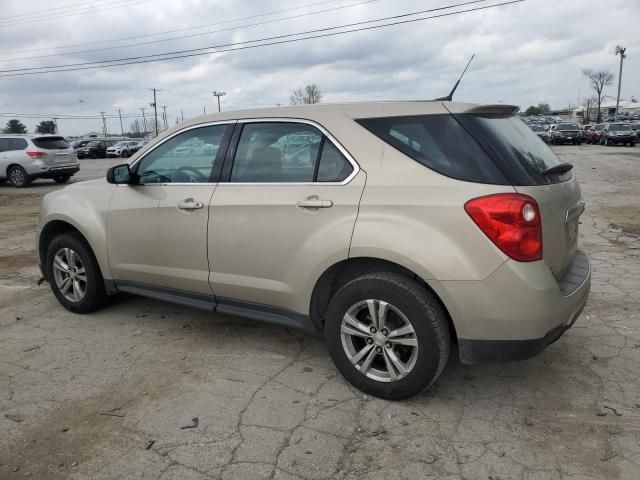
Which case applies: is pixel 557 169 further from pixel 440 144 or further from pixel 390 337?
pixel 390 337

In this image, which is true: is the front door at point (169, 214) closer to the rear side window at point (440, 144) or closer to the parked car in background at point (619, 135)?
the rear side window at point (440, 144)

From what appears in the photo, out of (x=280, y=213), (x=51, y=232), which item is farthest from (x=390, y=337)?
(x=51, y=232)

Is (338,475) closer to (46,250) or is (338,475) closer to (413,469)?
(413,469)

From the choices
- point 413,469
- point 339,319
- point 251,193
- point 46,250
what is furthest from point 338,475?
point 46,250

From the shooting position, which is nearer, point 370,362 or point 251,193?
point 370,362

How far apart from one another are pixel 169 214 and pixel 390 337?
187 centimetres

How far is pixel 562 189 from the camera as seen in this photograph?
3188 millimetres

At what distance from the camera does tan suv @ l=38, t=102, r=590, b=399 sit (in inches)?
113

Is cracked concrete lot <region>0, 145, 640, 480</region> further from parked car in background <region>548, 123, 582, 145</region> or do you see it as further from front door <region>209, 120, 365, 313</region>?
parked car in background <region>548, 123, 582, 145</region>

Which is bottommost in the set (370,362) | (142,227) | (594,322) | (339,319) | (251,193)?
(594,322)

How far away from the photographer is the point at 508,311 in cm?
283

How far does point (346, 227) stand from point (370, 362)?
0.82 meters

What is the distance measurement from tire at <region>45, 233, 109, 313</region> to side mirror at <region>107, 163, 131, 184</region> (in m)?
0.72

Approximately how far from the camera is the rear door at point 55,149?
17500 millimetres
